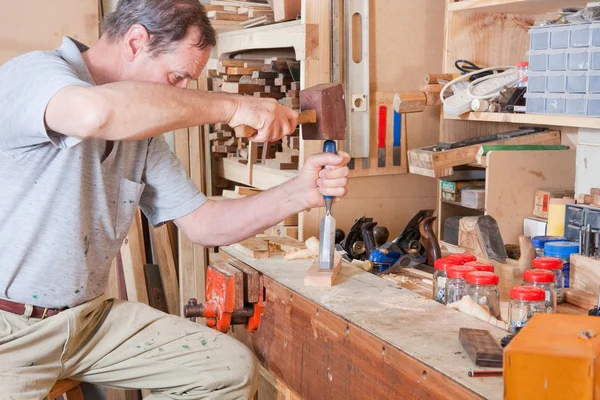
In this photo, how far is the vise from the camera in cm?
236

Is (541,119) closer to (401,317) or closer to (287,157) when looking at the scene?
(401,317)

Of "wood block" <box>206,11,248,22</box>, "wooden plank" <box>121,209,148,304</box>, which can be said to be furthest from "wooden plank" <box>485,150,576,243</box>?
"wooden plank" <box>121,209,148,304</box>

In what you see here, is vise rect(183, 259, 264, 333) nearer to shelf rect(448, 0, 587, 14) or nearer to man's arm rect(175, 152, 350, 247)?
man's arm rect(175, 152, 350, 247)

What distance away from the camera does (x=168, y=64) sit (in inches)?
79.4

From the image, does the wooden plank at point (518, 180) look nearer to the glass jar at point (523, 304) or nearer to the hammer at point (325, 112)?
the hammer at point (325, 112)

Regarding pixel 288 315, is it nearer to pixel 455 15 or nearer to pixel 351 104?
pixel 351 104

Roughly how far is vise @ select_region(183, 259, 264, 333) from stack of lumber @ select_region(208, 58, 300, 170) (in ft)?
2.87

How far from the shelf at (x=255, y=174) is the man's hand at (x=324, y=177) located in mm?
766

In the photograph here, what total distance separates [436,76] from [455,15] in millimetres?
249

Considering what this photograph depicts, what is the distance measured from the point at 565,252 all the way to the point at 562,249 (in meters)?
0.01

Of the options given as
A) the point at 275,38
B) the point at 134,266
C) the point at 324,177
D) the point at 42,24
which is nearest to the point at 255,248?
the point at 324,177

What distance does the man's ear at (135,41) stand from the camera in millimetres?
1987

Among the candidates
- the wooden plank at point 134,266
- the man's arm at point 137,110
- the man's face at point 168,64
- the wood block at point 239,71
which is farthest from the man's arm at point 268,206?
the wooden plank at point 134,266

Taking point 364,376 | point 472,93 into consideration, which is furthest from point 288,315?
point 472,93
